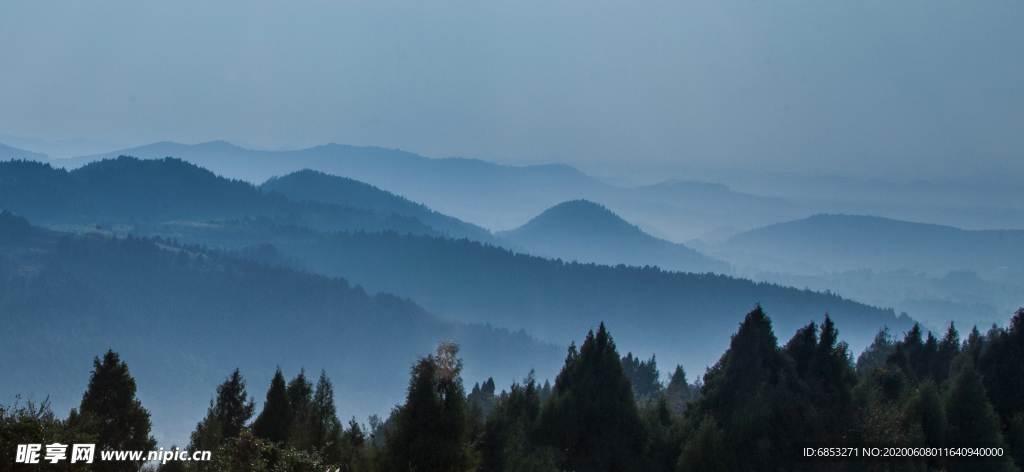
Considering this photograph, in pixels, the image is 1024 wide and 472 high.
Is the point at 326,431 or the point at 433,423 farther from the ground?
the point at 433,423

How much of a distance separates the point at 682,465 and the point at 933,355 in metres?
36.9

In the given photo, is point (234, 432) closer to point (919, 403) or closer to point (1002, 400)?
point (919, 403)

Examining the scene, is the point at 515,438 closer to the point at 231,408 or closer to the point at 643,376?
the point at 231,408

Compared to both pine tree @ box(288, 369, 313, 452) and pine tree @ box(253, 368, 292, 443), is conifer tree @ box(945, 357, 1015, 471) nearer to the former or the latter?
pine tree @ box(288, 369, 313, 452)

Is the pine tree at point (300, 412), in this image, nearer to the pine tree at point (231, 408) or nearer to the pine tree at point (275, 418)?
the pine tree at point (275, 418)

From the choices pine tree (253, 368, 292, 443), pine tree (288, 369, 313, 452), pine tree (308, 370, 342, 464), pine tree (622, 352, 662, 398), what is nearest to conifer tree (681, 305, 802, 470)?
pine tree (308, 370, 342, 464)

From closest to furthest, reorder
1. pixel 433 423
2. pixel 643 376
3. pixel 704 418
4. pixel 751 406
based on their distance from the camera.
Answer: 1. pixel 433 423
2. pixel 704 418
3. pixel 751 406
4. pixel 643 376

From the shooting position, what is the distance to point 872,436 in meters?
26.6

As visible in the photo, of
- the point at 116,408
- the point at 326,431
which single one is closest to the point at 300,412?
the point at 326,431

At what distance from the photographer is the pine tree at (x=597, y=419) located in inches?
1161

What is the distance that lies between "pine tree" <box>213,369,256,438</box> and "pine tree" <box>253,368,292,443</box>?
3.28 m

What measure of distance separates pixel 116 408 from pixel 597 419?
20.7 metres

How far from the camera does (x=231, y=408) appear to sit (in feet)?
116

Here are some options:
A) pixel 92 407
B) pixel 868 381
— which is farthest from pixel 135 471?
pixel 868 381
